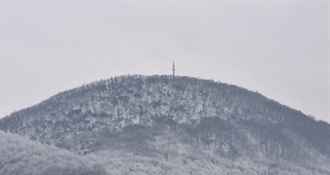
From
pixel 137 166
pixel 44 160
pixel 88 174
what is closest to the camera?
pixel 88 174

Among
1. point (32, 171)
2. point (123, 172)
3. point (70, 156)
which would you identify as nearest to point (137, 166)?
point (123, 172)

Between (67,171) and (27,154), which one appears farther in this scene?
(27,154)

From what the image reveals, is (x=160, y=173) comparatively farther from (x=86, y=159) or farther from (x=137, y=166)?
(x=86, y=159)

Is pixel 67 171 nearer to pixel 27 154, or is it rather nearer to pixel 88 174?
pixel 88 174

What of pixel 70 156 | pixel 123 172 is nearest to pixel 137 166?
Answer: pixel 123 172

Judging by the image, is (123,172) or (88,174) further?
(123,172)

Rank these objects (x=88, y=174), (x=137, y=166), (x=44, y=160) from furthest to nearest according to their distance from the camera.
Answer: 1. (x=137, y=166)
2. (x=44, y=160)
3. (x=88, y=174)

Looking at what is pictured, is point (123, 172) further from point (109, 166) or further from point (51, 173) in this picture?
point (51, 173)

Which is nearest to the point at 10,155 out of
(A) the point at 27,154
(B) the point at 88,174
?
(A) the point at 27,154
